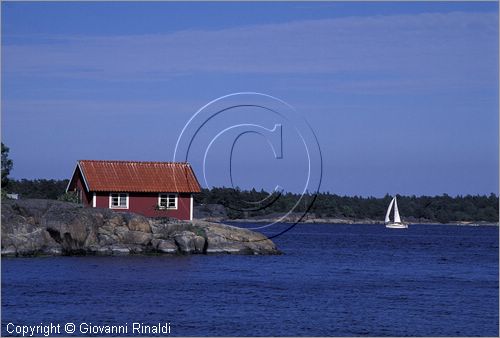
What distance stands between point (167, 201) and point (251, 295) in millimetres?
22601

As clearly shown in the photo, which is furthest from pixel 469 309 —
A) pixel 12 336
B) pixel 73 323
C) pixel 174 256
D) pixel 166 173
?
pixel 166 173

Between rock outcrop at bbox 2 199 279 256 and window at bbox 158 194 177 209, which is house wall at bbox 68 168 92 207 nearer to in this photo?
window at bbox 158 194 177 209

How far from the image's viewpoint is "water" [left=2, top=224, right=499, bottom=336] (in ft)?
103

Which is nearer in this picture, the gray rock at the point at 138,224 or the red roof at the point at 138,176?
the gray rock at the point at 138,224

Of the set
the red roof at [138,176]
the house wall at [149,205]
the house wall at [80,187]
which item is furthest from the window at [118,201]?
the house wall at [80,187]

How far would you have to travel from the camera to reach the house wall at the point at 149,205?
59.1 m

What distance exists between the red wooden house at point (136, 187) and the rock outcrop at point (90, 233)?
4286 mm

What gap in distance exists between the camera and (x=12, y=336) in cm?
2800

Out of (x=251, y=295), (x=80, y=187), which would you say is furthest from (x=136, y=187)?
(x=251, y=295)

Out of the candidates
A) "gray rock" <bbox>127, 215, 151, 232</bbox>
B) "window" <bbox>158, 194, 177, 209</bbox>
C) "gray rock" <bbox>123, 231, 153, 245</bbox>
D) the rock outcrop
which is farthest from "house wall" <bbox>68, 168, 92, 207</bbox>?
"gray rock" <bbox>123, 231, 153, 245</bbox>

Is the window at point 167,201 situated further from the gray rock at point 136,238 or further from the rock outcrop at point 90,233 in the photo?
the gray rock at point 136,238

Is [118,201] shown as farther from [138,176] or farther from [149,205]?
[138,176]

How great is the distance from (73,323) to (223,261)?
73.3 ft

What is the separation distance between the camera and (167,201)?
60406 millimetres
